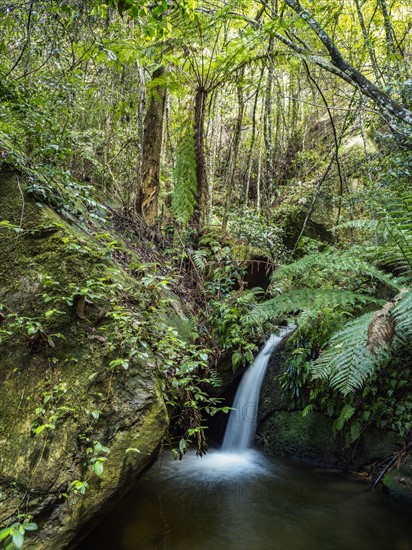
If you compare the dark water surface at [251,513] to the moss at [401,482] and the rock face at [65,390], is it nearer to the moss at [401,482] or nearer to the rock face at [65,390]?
the moss at [401,482]

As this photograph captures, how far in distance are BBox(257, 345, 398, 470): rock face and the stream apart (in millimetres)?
160

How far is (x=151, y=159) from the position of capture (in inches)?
226

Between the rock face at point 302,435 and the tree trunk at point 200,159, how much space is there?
2.49 meters

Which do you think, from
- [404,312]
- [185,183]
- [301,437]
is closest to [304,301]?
[404,312]

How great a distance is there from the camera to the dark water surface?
270 centimetres

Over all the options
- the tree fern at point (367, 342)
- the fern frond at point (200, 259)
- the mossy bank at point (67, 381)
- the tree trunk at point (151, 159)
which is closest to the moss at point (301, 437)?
the tree fern at point (367, 342)

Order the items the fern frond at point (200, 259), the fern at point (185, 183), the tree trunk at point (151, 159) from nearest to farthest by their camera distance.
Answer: the fern frond at point (200, 259), the fern at point (185, 183), the tree trunk at point (151, 159)

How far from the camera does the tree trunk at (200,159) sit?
5.75 metres

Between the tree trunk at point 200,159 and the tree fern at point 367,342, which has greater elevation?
the tree trunk at point 200,159

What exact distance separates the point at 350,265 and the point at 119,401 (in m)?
2.42

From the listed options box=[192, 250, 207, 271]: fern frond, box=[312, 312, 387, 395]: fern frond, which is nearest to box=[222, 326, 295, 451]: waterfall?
box=[192, 250, 207, 271]: fern frond

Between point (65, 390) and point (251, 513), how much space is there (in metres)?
2.24

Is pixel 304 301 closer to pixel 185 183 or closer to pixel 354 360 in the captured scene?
pixel 354 360

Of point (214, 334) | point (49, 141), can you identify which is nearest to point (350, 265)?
point (214, 334)
